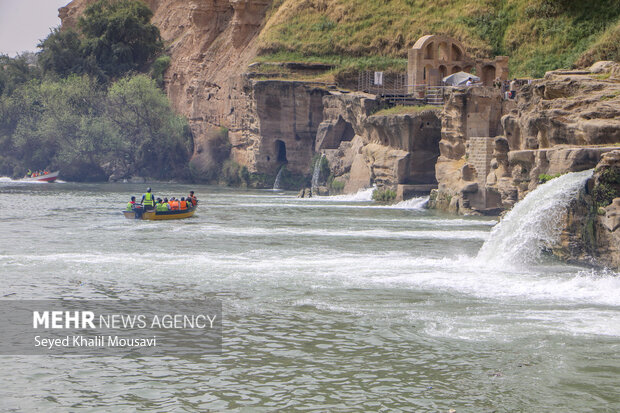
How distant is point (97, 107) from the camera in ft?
275

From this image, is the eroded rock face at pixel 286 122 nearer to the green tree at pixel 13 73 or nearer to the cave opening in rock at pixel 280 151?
the cave opening in rock at pixel 280 151

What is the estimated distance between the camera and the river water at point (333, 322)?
41.4ft

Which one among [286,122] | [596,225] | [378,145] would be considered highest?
[286,122]

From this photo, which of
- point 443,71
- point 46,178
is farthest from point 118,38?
point 443,71

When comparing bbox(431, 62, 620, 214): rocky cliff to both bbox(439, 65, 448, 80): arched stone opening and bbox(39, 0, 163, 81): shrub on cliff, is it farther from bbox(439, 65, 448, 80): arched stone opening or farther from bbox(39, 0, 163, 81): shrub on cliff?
bbox(39, 0, 163, 81): shrub on cliff

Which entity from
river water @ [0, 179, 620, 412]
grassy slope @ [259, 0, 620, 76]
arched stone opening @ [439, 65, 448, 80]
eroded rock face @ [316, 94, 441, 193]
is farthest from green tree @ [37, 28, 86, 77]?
river water @ [0, 179, 620, 412]

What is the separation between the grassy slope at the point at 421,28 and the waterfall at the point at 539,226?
138 feet

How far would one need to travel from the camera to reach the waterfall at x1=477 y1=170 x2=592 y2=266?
24.7 metres

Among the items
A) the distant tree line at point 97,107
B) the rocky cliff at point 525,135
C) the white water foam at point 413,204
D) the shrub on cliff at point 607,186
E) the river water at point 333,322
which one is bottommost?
the river water at point 333,322

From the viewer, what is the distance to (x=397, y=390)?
42.3 ft

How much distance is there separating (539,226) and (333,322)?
33.7ft

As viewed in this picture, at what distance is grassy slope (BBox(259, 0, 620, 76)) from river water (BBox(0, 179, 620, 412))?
3840 cm

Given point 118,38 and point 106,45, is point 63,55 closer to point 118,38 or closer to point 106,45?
point 106,45

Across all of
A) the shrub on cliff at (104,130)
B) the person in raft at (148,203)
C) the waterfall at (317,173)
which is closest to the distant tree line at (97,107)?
the shrub on cliff at (104,130)
